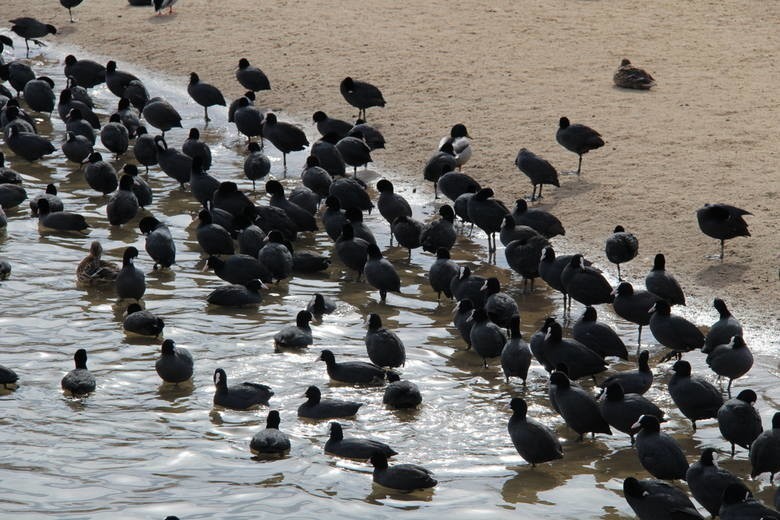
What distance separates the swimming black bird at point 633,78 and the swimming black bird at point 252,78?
6.47m

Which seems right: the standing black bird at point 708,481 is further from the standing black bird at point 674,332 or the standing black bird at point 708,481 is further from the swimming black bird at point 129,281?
the swimming black bird at point 129,281

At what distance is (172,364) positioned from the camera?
38.2 feet

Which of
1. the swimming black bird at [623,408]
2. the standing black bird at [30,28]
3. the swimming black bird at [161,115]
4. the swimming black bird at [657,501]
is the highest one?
the standing black bird at [30,28]

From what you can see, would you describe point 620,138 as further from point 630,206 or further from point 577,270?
point 577,270

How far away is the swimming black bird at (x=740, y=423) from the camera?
10141 millimetres

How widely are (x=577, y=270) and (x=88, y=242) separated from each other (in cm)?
672

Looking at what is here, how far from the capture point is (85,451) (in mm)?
10320

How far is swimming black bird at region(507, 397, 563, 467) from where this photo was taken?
33.3 feet

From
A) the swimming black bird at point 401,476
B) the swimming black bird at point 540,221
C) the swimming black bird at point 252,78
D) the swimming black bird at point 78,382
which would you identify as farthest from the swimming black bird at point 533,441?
the swimming black bird at point 252,78

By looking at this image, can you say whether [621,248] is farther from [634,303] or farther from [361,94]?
[361,94]

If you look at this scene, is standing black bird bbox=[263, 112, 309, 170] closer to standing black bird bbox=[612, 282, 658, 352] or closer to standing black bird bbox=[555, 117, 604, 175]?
standing black bird bbox=[555, 117, 604, 175]

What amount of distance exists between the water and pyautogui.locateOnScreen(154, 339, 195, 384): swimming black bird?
17 centimetres

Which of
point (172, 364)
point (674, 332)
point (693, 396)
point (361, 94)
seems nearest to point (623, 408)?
point (693, 396)

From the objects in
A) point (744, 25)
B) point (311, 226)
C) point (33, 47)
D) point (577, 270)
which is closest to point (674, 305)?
point (577, 270)
